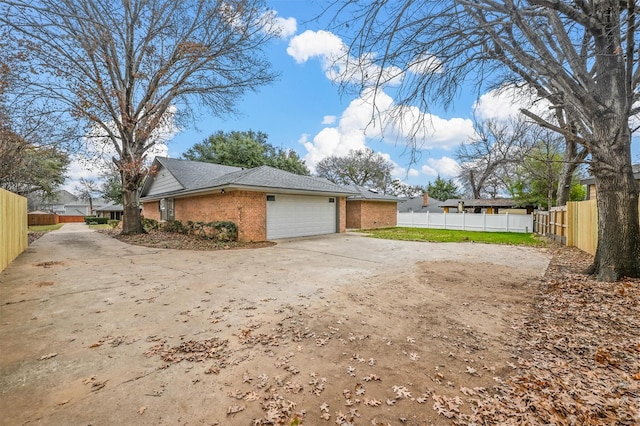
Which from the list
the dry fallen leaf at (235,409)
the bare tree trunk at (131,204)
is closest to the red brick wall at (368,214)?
the bare tree trunk at (131,204)

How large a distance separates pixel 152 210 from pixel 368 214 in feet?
51.2

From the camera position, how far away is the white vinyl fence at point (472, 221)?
1811 centimetres

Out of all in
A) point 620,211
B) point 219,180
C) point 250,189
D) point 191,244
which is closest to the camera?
point 620,211

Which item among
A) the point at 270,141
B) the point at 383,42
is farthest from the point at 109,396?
the point at 270,141

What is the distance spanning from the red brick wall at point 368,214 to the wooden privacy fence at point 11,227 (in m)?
16.2

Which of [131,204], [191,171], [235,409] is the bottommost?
[235,409]

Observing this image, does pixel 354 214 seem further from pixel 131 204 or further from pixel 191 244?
pixel 131 204

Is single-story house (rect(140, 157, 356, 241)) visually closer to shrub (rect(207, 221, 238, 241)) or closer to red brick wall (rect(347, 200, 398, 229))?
shrub (rect(207, 221, 238, 241))

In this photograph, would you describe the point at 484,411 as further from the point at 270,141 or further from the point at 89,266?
the point at 270,141

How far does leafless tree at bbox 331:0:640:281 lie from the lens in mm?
4387

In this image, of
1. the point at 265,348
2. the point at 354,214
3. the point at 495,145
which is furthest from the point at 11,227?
the point at 495,145

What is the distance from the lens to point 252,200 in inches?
465

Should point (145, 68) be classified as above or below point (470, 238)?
above

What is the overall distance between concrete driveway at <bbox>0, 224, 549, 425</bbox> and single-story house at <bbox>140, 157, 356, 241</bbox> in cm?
277
